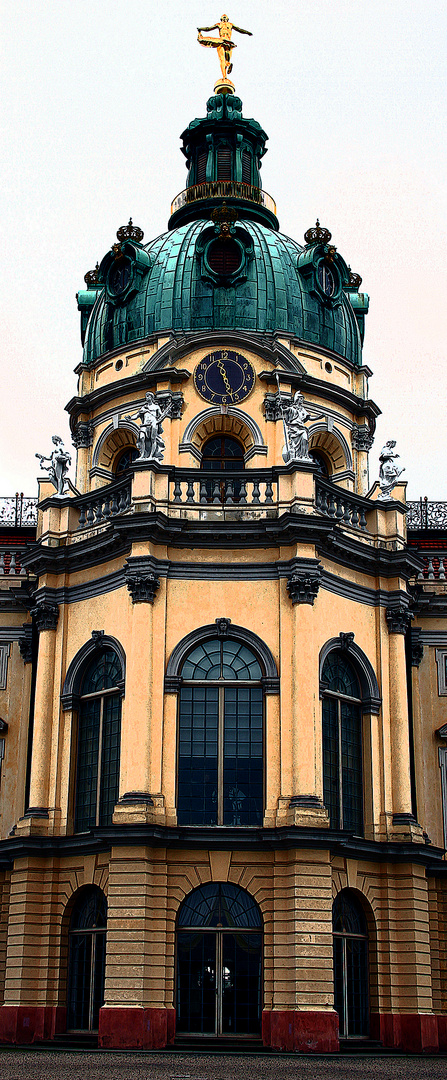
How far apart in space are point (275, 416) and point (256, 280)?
4.16 m

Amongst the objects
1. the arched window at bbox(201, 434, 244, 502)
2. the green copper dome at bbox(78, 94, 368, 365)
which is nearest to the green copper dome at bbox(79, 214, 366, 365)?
the green copper dome at bbox(78, 94, 368, 365)

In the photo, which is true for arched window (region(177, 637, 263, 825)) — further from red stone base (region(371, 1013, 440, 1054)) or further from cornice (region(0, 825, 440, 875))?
red stone base (region(371, 1013, 440, 1054))

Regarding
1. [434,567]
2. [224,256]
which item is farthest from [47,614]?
[224,256]

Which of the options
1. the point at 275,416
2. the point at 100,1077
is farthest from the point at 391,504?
the point at 100,1077

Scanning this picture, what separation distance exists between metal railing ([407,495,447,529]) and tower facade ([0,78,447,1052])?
17.2 feet

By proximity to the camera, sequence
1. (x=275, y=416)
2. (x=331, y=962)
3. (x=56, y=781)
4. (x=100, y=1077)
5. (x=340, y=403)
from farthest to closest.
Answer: (x=340, y=403), (x=275, y=416), (x=56, y=781), (x=331, y=962), (x=100, y=1077)

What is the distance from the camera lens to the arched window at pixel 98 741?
26.8 m

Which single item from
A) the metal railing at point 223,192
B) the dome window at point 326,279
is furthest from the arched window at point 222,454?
the metal railing at point 223,192

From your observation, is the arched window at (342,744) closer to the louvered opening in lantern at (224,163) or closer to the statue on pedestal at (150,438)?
the statue on pedestal at (150,438)

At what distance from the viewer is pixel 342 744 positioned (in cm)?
2731

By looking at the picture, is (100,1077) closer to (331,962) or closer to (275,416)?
(331,962)

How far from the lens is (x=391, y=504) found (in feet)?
96.4

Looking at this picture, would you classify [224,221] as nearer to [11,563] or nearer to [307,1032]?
[11,563]

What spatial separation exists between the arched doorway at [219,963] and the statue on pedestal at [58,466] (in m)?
10.5
